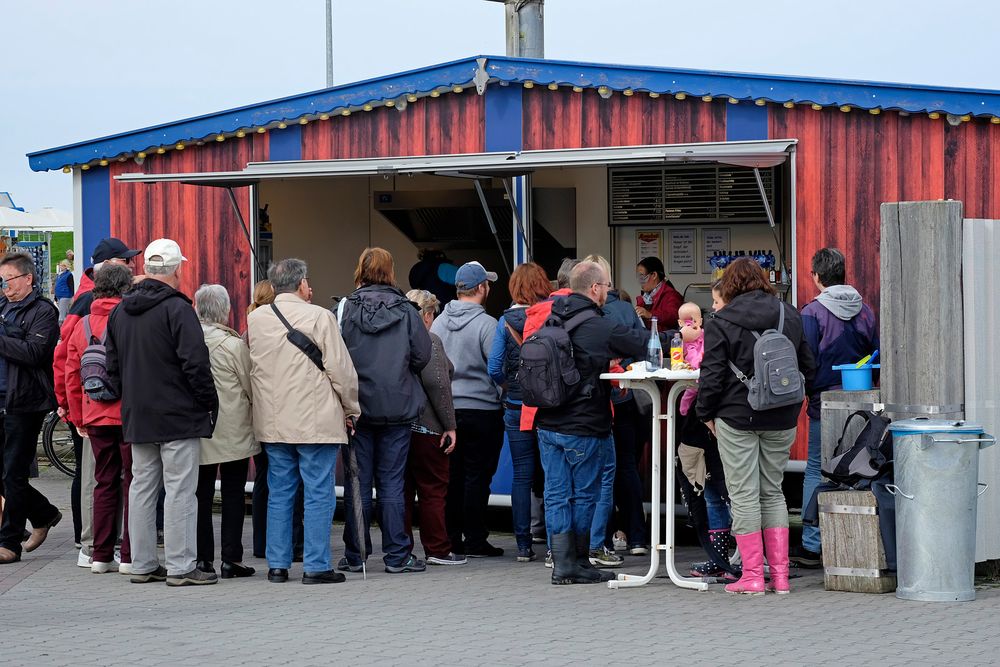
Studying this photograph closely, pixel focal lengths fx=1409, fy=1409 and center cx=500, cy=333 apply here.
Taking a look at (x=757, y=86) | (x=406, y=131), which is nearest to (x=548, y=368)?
(x=757, y=86)

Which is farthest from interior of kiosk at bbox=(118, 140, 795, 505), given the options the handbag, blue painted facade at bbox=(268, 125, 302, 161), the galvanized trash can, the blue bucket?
the galvanized trash can

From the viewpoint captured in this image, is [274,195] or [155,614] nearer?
[155,614]

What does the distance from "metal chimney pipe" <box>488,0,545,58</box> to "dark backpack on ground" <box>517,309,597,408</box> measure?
6.80m

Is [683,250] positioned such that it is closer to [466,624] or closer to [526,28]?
[526,28]

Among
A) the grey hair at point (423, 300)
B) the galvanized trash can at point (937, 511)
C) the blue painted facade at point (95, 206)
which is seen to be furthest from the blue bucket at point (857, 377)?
the blue painted facade at point (95, 206)

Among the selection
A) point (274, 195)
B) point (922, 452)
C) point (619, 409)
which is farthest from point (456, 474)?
point (274, 195)

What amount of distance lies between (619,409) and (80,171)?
5252 mm

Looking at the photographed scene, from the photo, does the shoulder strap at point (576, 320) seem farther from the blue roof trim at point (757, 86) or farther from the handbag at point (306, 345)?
the blue roof trim at point (757, 86)

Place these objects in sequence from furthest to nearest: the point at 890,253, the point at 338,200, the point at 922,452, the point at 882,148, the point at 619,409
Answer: the point at 338,200
the point at 882,148
the point at 619,409
the point at 890,253
the point at 922,452

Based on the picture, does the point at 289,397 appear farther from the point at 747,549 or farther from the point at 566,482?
the point at 747,549

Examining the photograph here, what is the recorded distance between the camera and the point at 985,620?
621 centimetres

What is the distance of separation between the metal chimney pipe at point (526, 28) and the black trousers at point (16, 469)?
6.82 meters

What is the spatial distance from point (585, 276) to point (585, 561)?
4.95 feet

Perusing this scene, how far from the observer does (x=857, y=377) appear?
7.48 m
